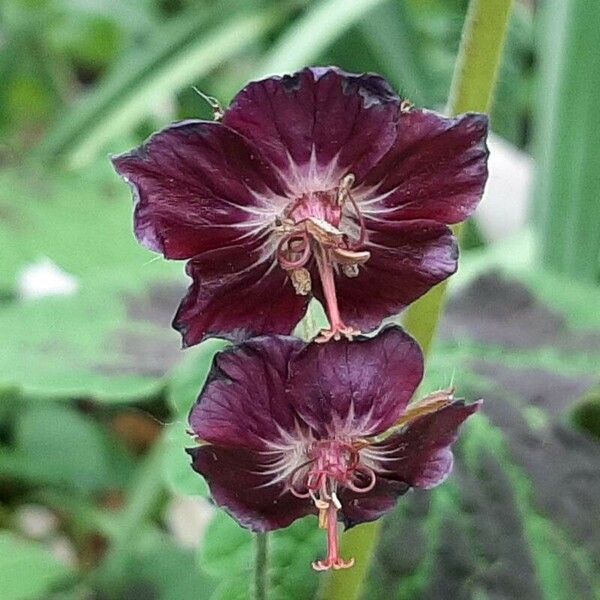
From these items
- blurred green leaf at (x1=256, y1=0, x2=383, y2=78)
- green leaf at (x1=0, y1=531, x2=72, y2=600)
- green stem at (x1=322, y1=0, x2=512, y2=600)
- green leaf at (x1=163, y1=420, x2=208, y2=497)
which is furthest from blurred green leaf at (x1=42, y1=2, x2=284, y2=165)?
green stem at (x1=322, y1=0, x2=512, y2=600)

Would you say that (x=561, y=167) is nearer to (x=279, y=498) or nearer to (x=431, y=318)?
(x=431, y=318)

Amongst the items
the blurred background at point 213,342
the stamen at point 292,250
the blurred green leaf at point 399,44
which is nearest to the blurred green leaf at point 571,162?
the blurred background at point 213,342

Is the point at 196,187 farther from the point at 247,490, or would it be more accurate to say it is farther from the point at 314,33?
the point at 314,33

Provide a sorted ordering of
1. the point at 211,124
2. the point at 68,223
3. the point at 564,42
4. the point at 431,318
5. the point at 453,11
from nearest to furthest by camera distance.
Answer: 1. the point at 211,124
2. the point at 431,318
3. the point at 564,42
4. the point at 68,223
5. the point at 453,11

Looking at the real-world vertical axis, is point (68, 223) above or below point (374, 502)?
above

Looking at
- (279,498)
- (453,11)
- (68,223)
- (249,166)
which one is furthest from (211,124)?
(453,11)

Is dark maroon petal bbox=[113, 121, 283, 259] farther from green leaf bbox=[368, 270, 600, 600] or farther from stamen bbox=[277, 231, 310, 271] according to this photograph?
green leaf bbox=[368, 270, 600, 600]
